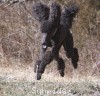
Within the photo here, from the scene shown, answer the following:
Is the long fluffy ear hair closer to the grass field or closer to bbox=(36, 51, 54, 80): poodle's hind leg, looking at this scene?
bbox=(36, 51, 54, 80): poodle's hind leg

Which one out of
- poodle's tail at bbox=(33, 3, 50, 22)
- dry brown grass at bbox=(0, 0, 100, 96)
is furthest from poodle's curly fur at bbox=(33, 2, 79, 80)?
dry brown grass at bbox=(0, 0, 100, 96)

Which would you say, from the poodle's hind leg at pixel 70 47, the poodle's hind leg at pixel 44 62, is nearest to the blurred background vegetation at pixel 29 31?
the poodle's hind leg at pixel 70 47

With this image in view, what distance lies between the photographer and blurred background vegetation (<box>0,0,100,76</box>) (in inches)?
416

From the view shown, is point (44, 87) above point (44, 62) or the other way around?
the other way around

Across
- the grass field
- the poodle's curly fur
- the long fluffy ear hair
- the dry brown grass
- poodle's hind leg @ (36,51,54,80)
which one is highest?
the long fluffy ear hair

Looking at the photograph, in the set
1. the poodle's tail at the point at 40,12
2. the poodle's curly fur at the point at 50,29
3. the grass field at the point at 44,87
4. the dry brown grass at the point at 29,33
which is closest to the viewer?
the grass field at the point at 44,87

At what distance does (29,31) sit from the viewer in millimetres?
10992

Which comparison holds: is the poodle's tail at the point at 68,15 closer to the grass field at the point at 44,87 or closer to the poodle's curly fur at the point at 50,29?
the poodle's curly fur at the point at 50,29

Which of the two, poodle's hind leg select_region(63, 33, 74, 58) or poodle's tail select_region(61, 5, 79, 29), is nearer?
poodle's tail select_region(61, 5, 79, 29)

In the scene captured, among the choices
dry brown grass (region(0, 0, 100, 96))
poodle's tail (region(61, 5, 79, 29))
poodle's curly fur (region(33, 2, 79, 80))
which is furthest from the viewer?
dry brown grass (region(0, 0, 100, 96))

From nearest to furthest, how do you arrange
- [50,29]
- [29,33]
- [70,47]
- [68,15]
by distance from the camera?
[50,29], [68,15], [70,47], [29,33]

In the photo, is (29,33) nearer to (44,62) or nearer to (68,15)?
(68,15)

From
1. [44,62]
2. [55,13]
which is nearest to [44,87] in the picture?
[44,62]

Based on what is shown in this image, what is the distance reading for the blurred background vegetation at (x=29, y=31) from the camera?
10570mm
